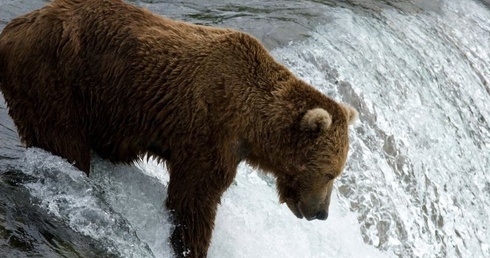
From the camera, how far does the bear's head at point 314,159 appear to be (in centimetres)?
560

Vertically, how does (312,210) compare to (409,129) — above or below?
above

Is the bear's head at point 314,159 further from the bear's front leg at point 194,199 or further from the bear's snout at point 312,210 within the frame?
the bear's front leg at point 194,199

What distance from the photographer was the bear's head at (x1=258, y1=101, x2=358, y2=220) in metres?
5.60

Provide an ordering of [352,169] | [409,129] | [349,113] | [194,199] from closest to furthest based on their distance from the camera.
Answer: [194,199] < [349,113] < [352,169] < [409,129]

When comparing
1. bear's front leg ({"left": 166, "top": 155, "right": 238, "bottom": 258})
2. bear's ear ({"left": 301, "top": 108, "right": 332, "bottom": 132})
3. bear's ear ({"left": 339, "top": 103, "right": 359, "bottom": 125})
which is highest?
bear's ear ({"left": 301, "top": 108, "right": 332, "bottom": 132})

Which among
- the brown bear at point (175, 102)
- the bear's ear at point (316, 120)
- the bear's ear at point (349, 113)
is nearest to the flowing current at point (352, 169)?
the brown bear at point (175, 102)

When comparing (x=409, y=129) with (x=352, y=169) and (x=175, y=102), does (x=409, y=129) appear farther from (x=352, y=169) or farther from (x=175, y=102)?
(x=175, y=102)

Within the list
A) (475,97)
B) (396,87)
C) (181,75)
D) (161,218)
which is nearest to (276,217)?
(161,218)

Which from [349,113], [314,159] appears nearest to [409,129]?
[349,113]

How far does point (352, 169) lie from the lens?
320 inches

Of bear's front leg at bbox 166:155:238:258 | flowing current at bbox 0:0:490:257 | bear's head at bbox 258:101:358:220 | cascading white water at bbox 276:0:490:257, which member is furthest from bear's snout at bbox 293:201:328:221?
cascading white water at bbox 276:0:490:257

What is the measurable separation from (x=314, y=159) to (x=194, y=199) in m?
0.82

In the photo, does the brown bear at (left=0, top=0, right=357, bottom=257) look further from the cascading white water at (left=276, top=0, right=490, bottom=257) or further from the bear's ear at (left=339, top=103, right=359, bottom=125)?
the cascading white water at (left=276, top=0, right=490, bottom=257)

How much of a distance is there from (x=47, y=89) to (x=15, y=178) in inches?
24.2
